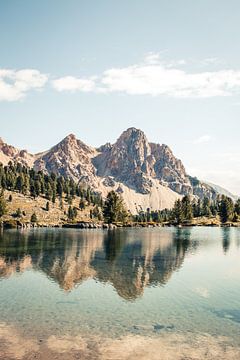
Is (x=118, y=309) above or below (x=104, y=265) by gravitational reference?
below

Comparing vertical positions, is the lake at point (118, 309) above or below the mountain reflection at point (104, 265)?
below

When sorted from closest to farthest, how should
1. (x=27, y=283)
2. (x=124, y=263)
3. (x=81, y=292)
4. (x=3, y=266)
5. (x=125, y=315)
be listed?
(x=125, y=315) → (x=81, y=292) → (x=27, y=283) → (x=3, y=266) → (x=124, y=263)

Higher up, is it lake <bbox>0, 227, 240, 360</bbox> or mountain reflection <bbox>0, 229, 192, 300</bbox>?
mountain reflection <bbox>0, 229, 192, 300</bbox>

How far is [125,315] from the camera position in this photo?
115ft

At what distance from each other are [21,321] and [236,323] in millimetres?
20289

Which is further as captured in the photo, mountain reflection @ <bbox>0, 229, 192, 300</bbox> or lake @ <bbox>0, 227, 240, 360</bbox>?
mountain reflection @ <bbox>0, 229, 192, 300</bbox>

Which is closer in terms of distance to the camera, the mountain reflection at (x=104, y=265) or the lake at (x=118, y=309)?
the lake at (x=118, y=309)

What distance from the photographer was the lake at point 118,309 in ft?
86.8

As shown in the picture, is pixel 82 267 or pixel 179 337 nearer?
pixel 179 337

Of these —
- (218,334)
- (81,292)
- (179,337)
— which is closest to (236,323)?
(218,334)

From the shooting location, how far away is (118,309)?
37.3 metres

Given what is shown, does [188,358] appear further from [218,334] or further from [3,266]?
[3,266]

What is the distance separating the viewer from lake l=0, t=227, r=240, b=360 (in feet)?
86.8

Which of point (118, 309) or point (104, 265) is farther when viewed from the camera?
point (104, 265)
